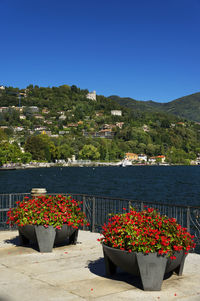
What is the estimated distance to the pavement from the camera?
6281mm

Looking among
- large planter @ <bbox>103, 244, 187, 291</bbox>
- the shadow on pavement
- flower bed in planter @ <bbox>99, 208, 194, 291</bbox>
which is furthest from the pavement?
flower bed in planter @ <bbox>99, 208, 194, 291</bbox>

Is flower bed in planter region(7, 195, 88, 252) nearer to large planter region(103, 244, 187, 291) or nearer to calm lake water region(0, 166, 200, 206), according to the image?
large planter region(103, 244, 187, 291)

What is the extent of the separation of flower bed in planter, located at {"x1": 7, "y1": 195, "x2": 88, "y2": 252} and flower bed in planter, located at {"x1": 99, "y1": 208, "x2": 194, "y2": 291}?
2.28m

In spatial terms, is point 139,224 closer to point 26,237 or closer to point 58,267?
point 58,267

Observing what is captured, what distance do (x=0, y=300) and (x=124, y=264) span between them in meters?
2.18

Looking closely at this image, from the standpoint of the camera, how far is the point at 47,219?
905cm

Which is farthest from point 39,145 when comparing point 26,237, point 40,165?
point 26,237

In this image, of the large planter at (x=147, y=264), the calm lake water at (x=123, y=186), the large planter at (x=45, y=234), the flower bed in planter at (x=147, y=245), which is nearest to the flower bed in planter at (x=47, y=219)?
the large planter at (x=45, y=234)

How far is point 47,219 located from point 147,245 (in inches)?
131

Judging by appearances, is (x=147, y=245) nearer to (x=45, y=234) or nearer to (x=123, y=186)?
(x=45, y=234)

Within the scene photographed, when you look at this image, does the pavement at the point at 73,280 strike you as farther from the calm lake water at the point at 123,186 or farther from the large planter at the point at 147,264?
the calm lake water at the point at 123,186

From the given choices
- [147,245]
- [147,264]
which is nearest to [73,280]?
[147,264]

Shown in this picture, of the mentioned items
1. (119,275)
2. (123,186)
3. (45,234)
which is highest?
(45,234)

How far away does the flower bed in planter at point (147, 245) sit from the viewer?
643 centimetres
